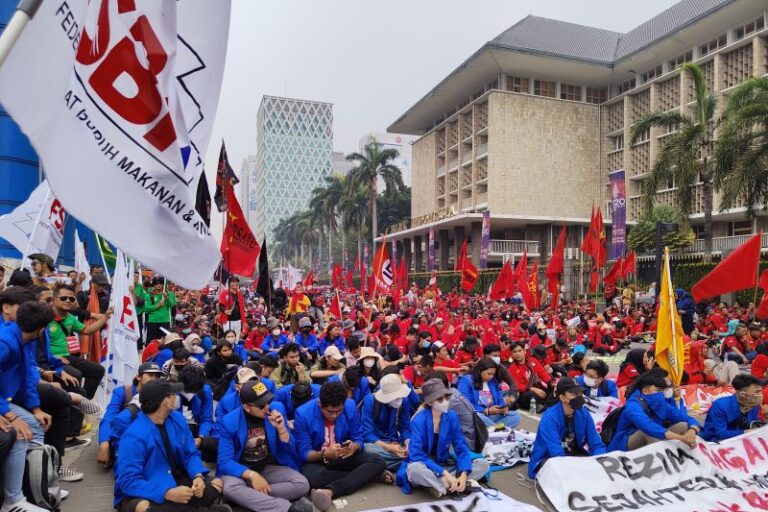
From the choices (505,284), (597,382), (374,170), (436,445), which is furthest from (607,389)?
(374,170)

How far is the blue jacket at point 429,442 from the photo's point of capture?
16.1 ft

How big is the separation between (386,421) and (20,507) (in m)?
3.31

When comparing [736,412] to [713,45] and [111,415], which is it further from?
[713,45]

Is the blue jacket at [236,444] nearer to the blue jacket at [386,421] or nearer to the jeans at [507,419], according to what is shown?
the blue jacket at [386,421]

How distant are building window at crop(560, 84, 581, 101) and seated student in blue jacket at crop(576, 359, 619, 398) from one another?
3978cm

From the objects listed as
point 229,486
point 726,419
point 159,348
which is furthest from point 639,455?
point 159,348

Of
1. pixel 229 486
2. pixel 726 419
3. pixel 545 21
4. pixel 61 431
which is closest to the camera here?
pixel 229 486

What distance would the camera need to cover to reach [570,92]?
1713 inches

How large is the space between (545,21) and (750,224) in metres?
22.1

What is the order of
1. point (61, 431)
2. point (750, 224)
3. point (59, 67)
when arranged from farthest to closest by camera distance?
1. point (750, 224)
2. point (61, 431)
3. point (59, 67)

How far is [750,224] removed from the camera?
1268 inches

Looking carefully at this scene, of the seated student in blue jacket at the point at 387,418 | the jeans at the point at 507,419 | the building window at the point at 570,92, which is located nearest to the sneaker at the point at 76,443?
the seated student in blue jacket at the point at 387,418

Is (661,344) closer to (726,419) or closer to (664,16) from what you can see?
(726,419)

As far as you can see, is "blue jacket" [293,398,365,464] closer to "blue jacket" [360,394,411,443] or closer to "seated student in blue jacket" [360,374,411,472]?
"seated student in blue jacket" [360,374,411,472]
